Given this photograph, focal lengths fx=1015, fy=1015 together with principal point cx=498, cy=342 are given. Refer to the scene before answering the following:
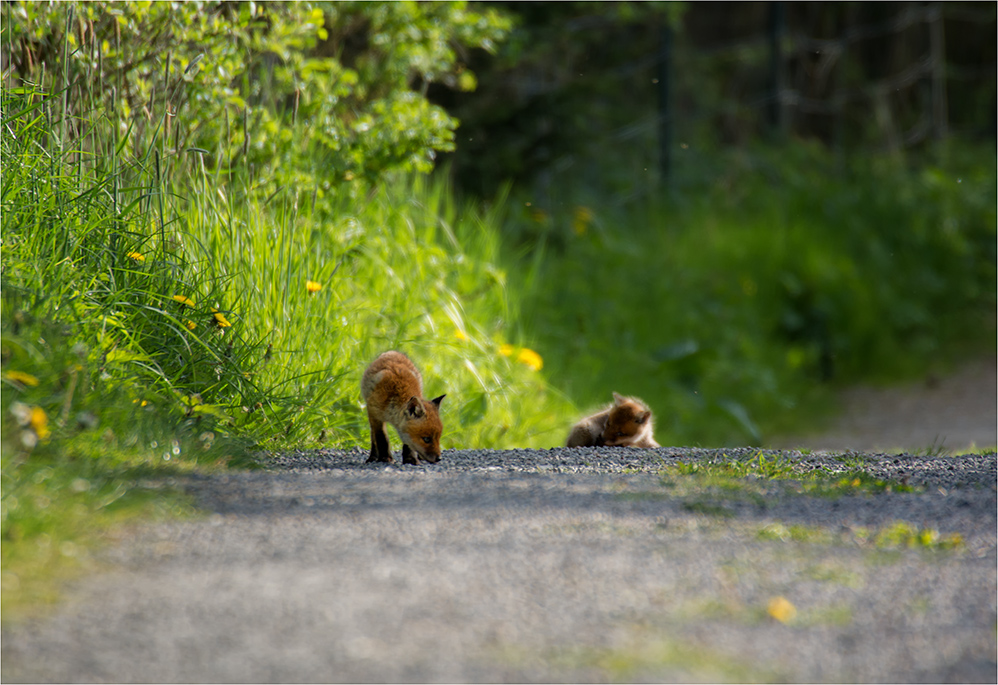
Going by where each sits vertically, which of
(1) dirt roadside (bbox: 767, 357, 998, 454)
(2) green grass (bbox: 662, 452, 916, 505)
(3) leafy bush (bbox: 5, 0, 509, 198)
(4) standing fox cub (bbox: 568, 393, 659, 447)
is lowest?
(1) dirt roadside (bbox: 767, 357, 998, 454)

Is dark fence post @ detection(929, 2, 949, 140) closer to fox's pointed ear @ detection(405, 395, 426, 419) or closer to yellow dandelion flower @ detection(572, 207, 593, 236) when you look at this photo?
yellow dandelion flower @ detection(572, 207, 593, 236)

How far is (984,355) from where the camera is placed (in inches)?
488

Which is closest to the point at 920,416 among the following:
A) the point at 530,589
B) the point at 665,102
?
the point at 665,102

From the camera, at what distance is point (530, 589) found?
2768 mm

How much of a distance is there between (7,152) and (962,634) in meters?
4.19

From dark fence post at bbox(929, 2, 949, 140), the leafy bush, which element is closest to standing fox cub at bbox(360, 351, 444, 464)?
the leafy bush

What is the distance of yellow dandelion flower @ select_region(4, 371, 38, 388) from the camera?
3.43 m

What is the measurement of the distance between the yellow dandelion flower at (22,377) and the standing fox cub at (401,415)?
1544mm

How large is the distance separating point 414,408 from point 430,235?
10.5 feet

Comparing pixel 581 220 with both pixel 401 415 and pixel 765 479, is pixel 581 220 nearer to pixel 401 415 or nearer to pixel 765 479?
pixel 401 415

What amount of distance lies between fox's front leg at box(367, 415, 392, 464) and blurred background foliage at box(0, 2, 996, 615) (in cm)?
46

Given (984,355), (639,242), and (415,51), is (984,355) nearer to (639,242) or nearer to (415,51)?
(639,242)

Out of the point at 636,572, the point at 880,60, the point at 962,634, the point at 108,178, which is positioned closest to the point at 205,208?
the point at 108,178

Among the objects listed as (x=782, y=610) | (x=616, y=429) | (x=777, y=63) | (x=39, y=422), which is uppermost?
(x=777, y=63)
